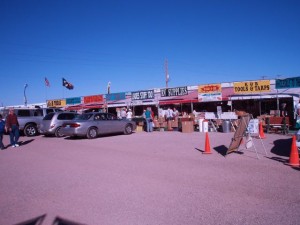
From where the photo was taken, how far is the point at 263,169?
720 cm

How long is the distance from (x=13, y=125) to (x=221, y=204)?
11.7 m

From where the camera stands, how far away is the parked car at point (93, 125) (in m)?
15.8

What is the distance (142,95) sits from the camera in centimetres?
2817

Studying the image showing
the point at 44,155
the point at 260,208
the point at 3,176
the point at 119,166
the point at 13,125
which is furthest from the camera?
the point at 13,125

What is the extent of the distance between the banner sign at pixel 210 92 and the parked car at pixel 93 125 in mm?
7195

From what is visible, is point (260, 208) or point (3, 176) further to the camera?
point (3, 176)

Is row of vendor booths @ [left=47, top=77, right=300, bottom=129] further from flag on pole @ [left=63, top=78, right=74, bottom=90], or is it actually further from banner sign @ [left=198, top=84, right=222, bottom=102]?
flag on pole @ [left=63, top=78, right=74, bottom=90]

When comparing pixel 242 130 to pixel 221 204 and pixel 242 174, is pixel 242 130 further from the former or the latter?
pixel 221 204

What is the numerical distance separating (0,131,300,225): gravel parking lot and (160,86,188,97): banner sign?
54.2ft

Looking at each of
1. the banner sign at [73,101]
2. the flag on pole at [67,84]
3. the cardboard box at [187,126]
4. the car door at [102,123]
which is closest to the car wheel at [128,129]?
the car door at [102,123]

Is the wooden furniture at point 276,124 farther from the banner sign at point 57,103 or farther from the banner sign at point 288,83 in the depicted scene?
the banner sign at point 57,103

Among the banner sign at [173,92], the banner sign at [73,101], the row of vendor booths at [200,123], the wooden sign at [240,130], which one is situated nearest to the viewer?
the wooden sign at [240,130]

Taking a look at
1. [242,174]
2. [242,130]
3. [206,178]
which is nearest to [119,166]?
[206,178]

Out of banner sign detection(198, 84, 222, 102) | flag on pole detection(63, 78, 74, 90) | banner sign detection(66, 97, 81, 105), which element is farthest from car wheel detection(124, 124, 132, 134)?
flag on pole detection(63, 78, 74, 90)
